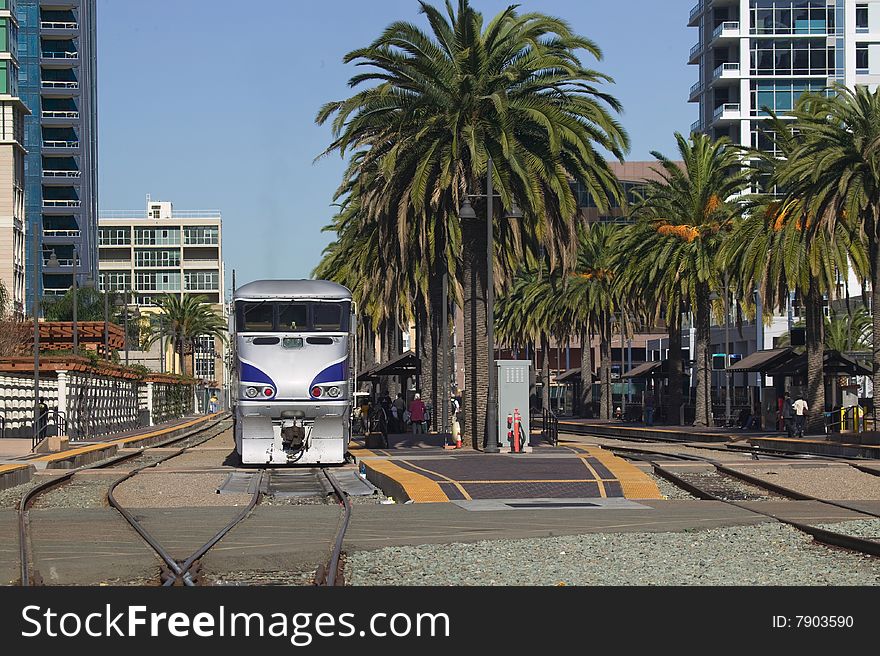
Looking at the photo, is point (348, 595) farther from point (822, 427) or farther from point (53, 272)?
point (53, 272)

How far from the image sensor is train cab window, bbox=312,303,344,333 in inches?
1305

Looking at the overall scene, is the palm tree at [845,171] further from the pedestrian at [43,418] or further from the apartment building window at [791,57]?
the apartment building window at [791,57]

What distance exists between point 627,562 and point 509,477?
12.2m

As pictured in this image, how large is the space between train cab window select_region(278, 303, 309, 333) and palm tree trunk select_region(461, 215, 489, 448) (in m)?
7.83

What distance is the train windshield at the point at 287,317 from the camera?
108 feet

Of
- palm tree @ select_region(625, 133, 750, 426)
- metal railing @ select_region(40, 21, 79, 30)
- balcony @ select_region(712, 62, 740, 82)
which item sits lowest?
palm tree @ select_region(625, 133, 750, 426)

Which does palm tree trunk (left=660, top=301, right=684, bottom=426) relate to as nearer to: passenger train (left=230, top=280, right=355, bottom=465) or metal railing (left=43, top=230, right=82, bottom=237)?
passenger train (left=230, top=280, right=355, bottom=465)

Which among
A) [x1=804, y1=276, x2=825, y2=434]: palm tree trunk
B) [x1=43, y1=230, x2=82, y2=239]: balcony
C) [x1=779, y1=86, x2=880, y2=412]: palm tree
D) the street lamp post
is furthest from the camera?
[x1=43, y1=230, x2=82, y2=239]: balcony

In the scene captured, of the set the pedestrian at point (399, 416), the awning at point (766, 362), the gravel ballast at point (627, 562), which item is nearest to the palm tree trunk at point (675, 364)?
the awning at point (766, 362)

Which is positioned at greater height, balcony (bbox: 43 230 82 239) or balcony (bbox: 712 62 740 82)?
balcony (bbox: 712 62 740 82)

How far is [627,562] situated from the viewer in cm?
1373

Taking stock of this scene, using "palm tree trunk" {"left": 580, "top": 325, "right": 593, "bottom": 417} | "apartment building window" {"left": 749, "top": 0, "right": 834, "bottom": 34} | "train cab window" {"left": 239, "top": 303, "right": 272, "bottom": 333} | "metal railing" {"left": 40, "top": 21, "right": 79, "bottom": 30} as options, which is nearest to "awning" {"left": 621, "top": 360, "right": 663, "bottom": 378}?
"palm tree trunk" {"left": 580, "top": 325, "right": 593, "bottom": 417}

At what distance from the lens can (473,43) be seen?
3809 cm

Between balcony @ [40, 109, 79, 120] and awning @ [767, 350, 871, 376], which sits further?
balcony @ [40, 109, 79, 120]
